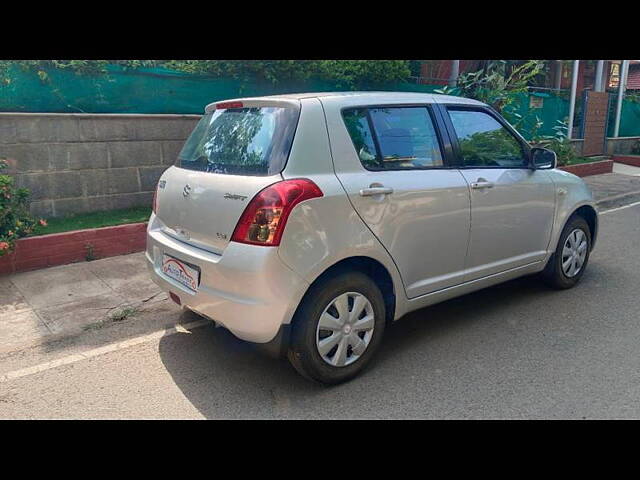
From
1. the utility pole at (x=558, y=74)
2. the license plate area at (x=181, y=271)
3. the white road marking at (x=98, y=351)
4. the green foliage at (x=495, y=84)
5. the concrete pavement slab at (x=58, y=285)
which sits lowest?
the white road marking at (x=98, y=351)

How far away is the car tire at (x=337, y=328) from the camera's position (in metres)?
3.04

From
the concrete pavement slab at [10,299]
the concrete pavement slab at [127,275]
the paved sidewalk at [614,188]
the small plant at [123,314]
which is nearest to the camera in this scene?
the small plant at [123,314]

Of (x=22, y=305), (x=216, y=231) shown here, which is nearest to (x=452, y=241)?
(x=216, y=231)

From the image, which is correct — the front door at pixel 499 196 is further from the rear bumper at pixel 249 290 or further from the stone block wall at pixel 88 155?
the stone block wall at pixel 88 155

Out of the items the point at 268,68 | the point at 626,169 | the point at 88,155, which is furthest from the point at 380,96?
the point at 626,169

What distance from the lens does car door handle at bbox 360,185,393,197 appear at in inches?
126

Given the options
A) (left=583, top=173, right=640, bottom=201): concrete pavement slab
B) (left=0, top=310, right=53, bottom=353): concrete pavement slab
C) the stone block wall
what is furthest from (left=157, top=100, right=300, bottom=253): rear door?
(left=583, top=173, right=640, bottom=201): concrete pavement slab

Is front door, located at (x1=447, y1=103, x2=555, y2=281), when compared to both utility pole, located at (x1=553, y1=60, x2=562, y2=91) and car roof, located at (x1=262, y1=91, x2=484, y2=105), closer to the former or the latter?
car roof, located at (x1=262, y1=91, x2=484, y2=105)

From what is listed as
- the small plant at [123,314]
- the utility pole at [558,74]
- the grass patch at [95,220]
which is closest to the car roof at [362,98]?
the small plant at [123,314]

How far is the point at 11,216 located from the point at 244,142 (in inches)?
125

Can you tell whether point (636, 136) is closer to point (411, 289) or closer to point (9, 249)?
point (411, 289)

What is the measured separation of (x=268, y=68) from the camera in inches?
300

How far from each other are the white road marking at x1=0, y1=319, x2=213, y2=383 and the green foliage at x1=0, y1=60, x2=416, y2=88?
3.89m

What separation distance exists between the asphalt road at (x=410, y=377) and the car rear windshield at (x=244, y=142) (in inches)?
51.8
